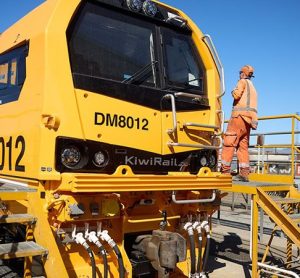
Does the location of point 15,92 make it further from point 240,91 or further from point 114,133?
point 240,91

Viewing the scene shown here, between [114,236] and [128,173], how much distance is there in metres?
0.66

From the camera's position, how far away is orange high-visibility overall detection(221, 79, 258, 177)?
17.9ft

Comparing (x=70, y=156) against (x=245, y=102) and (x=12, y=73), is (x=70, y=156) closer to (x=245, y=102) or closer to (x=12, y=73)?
(x=12, y=73)

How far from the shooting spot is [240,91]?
18.6ft

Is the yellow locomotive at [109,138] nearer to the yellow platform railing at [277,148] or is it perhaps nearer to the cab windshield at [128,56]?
the cab windshield at [128,56]

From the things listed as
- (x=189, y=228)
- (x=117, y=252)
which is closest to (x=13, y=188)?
(x=117, y=252)

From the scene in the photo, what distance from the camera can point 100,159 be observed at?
3496 millimetres

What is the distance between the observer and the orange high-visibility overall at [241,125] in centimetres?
547

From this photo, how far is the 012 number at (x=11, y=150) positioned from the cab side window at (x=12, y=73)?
1.45 feet

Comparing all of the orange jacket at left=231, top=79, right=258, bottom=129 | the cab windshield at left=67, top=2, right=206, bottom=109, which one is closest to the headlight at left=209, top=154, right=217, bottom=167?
the cab windshield at left=67, top=2, right=206, bottom=109

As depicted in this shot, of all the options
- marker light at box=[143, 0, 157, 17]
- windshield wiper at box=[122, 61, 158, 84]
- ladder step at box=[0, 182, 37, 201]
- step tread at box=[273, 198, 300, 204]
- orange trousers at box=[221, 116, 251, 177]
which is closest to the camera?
ladder step at box=[0, 182, 37, 201]

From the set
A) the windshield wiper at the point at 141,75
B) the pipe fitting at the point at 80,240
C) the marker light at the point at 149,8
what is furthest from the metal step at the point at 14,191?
the marker light at the point at 149,8

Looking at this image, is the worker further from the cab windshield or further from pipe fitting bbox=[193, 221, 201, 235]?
pipe fitting bbox=[193, 221, 201, 235]

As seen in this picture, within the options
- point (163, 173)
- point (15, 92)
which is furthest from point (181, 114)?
point (15, 92)
